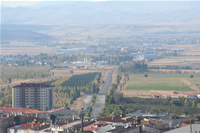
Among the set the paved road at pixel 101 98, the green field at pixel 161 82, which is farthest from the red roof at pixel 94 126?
the green field at pixel 161 82

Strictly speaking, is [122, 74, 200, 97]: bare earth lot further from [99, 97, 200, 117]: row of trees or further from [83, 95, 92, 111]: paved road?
[99, 97, 200, 117]: row of trees

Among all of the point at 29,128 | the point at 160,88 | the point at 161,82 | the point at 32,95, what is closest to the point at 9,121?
the point at 29,128

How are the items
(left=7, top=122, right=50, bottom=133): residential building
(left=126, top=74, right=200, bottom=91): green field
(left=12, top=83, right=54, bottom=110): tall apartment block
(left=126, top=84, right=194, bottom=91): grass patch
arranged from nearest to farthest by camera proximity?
(left=7, top=122, right=50, bottom=133): residential building → (left=12, top=83, right=54, bottom=110): tall apartment block → (left=126, top=84, right=194, bottom=91): grass patch → (left=126, top=74, right=200, bottom=91): green field

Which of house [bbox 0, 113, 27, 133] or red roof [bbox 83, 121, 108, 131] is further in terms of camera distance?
house [bbox 0, 113, 27, 133]

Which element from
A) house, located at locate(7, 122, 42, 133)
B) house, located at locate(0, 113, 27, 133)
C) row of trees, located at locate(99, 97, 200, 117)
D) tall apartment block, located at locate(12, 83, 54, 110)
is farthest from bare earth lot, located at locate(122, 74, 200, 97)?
house, located at locate(7, 122, 42, 133)

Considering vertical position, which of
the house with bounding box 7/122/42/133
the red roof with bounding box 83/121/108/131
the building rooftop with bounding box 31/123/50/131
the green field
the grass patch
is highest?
the red roof with bounding box 83/121/108/131

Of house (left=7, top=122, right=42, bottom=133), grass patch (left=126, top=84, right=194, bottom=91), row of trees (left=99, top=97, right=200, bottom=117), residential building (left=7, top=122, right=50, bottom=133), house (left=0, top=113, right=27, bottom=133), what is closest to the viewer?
residential building (left=7, top=122, right=50, bottom=133)

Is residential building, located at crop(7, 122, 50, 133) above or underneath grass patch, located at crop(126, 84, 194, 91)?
above

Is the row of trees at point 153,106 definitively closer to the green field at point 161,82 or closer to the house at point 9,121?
the house at point 9,121
